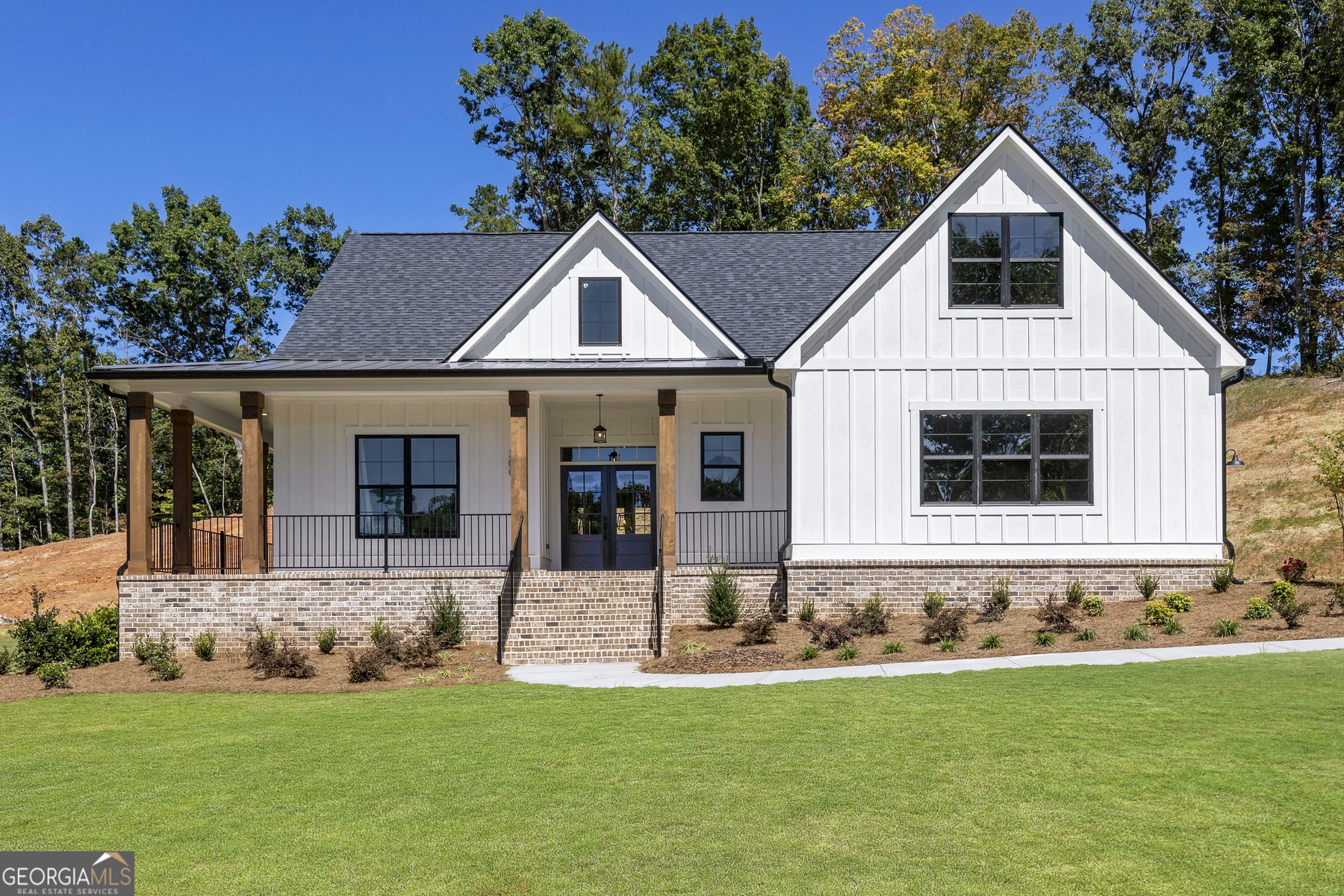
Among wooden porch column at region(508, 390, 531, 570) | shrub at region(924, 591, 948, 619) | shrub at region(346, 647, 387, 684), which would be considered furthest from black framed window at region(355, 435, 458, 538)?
shrub at region(924, 591, 948, 619)

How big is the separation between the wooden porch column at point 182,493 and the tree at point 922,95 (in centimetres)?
2293

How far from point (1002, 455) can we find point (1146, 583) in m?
2.85

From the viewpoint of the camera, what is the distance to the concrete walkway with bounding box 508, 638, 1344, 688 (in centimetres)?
1119

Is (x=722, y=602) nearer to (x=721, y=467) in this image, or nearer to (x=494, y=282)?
(x=721, y=467)

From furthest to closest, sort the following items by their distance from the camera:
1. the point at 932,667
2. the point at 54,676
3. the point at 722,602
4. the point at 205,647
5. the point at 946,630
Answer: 1. the point at 722,602
2. the point at 205,647
3. the point at 946,630
4. the point at 54,676
5. the point at 932,667

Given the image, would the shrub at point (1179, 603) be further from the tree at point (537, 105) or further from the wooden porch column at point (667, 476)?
the tree at point (537, 105)

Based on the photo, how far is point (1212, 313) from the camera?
1457 inches

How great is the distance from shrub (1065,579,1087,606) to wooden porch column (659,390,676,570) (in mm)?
6016

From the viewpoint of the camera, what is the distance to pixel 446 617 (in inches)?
586

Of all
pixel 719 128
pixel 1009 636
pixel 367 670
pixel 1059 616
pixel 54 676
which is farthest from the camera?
pixel 719 128

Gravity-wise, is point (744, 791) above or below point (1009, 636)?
above

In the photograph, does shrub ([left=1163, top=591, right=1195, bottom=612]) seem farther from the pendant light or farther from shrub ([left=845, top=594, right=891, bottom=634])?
the pendant light

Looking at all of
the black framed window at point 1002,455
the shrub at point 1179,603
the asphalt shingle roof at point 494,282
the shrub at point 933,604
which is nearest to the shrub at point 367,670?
the asphalt shingle roof at point 494,282

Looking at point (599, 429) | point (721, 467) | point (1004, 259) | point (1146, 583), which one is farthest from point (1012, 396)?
point (599, 429)
